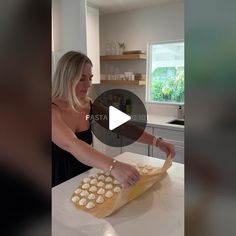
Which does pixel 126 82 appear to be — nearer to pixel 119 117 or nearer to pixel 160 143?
pixel 119 117

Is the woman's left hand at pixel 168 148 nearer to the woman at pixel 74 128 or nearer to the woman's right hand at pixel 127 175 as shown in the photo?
the woman at pixel 74 128

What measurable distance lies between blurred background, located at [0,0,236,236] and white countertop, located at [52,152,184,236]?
1.54 ft

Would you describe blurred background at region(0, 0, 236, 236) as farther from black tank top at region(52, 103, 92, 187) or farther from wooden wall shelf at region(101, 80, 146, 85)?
wooden wall shelf at region(101, 80, 146, 85)

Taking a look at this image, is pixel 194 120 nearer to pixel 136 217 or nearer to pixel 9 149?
pixel 9 149

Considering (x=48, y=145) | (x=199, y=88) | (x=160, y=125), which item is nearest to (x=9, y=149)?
(x=48, y=145)

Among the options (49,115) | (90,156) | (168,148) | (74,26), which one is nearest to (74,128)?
(90,156)

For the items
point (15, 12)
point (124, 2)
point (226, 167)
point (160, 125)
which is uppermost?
point (124, 2)

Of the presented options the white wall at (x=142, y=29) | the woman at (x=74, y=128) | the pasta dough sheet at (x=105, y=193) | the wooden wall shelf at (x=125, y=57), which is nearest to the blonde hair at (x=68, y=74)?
the woman at (x=74, y=128)

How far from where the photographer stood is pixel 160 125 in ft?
6.56

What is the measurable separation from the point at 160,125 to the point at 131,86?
0.80 metres

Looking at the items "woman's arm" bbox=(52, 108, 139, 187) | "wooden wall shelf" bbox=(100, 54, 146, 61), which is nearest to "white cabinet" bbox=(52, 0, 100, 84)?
"wooden wall shelf" bbox=(100, 54, 146, 61)

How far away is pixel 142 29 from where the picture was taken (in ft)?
7.93

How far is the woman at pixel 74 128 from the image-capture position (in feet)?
2.70

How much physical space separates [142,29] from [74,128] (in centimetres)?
166
